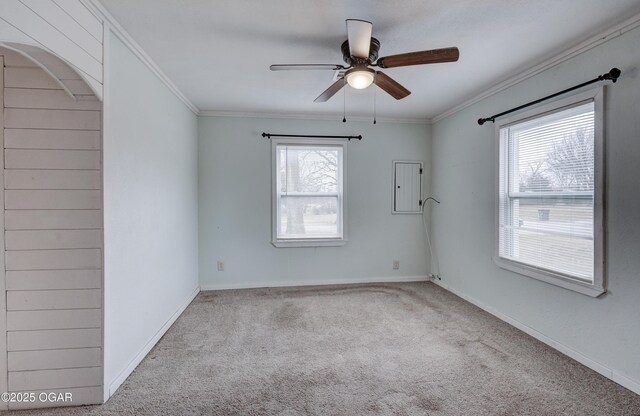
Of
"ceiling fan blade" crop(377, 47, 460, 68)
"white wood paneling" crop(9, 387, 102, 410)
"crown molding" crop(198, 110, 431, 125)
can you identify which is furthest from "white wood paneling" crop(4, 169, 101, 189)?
"crown molding" crop(198, 110, 431, 125)

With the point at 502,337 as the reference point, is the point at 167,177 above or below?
above

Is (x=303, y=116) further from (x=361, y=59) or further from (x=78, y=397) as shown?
(x=78, y=397)

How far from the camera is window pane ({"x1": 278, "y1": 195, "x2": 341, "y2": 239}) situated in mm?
4016

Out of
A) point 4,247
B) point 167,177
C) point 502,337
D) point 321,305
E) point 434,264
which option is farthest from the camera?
point 434,264

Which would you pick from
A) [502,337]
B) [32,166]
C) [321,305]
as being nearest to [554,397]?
[502,337]

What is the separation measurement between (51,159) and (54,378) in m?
1.32

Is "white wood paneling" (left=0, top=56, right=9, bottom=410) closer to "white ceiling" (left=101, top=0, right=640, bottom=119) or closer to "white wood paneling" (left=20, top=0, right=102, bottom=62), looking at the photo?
"white wood paneling" (left=20, top=0, right=102, bottom=62)

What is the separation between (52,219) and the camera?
1.68m

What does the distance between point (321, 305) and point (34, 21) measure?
315 centimetres

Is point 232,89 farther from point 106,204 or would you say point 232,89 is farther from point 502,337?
point 502,337

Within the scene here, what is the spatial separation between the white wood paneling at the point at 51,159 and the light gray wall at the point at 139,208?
0.08m

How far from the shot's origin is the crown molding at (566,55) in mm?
1857

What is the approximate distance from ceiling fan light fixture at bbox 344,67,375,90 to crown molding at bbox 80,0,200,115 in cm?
156

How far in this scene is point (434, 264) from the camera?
4188 mm
